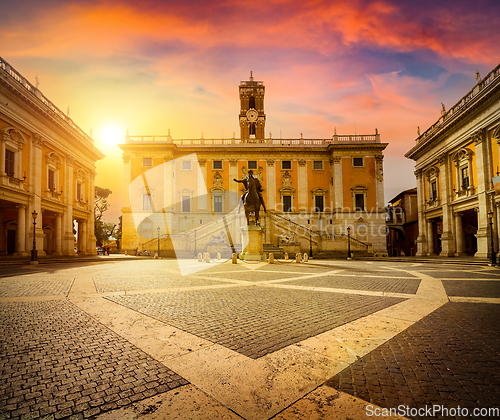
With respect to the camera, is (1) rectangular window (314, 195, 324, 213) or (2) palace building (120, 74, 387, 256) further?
(1) rectangular window (314, 195, 324, 213)

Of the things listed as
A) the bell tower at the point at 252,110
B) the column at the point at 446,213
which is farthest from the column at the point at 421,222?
the bell tower at the point at 252,110

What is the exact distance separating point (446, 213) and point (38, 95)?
38.5m

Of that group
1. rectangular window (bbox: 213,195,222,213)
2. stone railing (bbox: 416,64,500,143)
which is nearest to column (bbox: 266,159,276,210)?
rectangular window (bbox: 213,195,222,213)

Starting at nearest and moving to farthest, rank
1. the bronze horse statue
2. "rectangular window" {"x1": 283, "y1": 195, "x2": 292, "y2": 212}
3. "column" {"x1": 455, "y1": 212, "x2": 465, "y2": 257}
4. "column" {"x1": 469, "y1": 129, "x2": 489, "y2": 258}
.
Answer: the bronze horse statue, "column" {"x1": 469, "y1": 129, "x2": 489, "y2": 258}, "column" {"x1": 455, "y1": 212, "x2": 465, "y2": 257}, "rectangular window" {"x1": 283, "y1": 195, "x2": 292, "y2": 212}

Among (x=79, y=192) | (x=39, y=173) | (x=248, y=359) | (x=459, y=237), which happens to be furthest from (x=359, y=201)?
(x=248, y=359)

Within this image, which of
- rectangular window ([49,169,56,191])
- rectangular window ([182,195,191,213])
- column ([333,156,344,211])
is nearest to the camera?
rectangular window ([49,169,56,191])

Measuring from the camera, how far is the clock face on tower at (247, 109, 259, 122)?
1852 inches

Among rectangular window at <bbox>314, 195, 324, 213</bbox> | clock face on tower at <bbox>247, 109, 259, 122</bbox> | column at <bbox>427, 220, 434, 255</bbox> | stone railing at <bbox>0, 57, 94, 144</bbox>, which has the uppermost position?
clock face on tower at <bbox>247, 109, 259, 122</bbox>

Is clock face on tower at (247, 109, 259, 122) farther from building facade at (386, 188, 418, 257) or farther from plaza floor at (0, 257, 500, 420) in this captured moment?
plaza floor at (0, 257, 500, 420)

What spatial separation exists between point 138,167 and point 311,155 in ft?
81.9

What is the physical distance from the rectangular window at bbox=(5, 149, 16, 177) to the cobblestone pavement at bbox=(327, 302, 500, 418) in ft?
84.9

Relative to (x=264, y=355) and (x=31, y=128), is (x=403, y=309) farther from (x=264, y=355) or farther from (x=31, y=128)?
(x=31, y=128)

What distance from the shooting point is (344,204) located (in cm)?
3891

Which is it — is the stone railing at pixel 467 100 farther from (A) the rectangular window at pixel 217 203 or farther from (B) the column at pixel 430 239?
(A) the rectangular window at pixel 217 203
